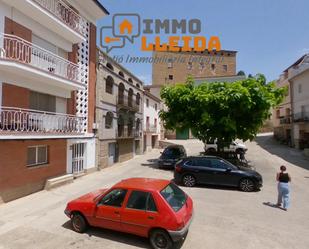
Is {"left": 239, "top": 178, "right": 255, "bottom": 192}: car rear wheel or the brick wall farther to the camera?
{"left": 239, "top": 178, "right": 255, "bottom": 192}: car rear wheel

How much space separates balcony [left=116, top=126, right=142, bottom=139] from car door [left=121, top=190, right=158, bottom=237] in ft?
48.9

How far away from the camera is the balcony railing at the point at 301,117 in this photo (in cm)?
2723

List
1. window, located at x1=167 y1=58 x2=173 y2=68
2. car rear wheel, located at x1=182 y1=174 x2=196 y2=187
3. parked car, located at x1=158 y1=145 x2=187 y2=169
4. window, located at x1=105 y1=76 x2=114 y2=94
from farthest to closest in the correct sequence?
window, located at x1=167 y1=58 x2=173 y2=68
window, located at x1=105 y1=76 x2=114 y2=94
parked car, located at x1=158 y1=145 x2=187 y2=169
car rear wheel, located at x1=182 y1=174 x2=196 y2=187

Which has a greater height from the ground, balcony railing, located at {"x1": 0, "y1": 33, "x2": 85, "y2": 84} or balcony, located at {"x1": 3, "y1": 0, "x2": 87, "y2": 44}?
balcony, located at {"x1": 3, "y1": 0, "x2": 87, "y2": 44}

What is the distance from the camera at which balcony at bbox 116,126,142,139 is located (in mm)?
22022

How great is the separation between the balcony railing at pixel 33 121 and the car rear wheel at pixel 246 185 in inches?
359

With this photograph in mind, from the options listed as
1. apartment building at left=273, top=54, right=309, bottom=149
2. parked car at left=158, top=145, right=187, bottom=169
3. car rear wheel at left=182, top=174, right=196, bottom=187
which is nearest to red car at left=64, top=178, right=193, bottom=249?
car rear wheel at left=182, top=174, right=196, bottom=187

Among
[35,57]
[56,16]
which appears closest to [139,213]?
[35,57]

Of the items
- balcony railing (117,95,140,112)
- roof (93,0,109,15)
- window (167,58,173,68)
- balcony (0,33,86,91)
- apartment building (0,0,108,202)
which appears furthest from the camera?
window (167,58,173,68)

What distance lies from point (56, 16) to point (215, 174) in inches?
432

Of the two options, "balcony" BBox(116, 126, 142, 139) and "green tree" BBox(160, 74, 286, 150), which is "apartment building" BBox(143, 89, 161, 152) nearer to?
"balcony" BBox(116, 126, 142, 139)

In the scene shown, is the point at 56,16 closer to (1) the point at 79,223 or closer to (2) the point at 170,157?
(1) the point at 79,223

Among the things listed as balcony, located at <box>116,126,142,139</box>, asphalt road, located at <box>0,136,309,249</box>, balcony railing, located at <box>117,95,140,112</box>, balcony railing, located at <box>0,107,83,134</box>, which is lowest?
asphalt road, located at <box>0,136,309,249</box>

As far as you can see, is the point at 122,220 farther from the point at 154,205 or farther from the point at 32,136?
the point at 32,136
